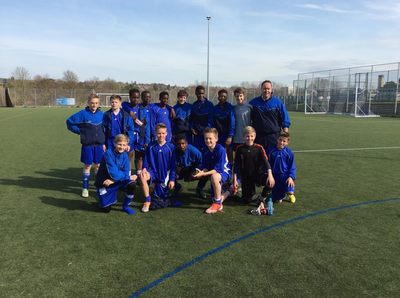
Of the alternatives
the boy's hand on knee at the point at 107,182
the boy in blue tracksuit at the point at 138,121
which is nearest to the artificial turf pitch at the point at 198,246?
the boy's hand on knee at the point at 107,182

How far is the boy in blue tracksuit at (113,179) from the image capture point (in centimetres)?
429

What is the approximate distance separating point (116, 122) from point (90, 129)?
1.50 ft

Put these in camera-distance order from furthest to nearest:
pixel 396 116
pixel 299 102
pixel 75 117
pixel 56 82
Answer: pixel 56 82 < pixel 299 102 < pixel 396 116 < pixel 75 117

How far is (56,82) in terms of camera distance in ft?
233

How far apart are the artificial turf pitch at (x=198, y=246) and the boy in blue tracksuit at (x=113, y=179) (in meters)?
0.18

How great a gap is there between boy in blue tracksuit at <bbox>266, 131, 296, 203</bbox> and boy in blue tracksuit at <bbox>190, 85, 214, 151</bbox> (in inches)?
55.0

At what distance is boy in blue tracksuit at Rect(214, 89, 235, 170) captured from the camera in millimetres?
5497

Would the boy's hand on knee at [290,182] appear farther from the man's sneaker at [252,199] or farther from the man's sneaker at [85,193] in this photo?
the man's sneaker at [85,193]

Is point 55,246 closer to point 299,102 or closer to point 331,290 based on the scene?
point 331,290

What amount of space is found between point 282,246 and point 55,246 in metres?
2.46

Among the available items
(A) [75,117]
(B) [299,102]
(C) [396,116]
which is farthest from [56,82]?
(A) [75,117]

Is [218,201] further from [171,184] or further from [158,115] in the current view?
[158,115]

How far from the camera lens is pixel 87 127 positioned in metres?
4.94

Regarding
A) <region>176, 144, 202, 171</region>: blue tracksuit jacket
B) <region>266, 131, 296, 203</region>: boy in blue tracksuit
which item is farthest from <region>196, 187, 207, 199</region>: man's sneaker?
<region>266, 131, 296, 203</region>: boy in blue tracksuit
